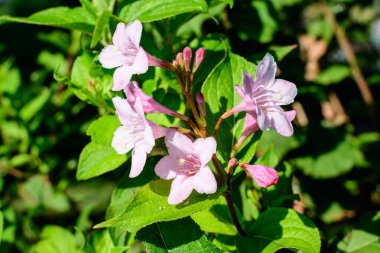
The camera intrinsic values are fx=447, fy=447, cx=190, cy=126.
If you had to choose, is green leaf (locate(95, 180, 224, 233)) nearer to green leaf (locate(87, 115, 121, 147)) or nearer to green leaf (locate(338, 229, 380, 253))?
green leaf (locate(87, 115, 121, 147))

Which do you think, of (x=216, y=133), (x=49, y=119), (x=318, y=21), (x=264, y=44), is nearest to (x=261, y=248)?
(x=216, y=133)

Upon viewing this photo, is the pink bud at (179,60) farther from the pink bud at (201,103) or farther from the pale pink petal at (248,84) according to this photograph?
the pale pink petal at (248,84)

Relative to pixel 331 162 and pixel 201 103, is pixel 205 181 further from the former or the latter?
pixel 331 162

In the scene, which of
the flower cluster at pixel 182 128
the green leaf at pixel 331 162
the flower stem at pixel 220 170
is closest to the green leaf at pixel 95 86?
the flower cluster at pixel 182 128

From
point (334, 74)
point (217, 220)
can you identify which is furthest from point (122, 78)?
point (334, 74)

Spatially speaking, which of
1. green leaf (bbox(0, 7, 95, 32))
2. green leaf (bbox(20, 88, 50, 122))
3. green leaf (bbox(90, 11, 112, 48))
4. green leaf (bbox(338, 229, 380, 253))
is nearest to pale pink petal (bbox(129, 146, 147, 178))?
green leaf (bbox(90, 11, 112, 48))
